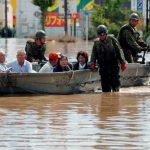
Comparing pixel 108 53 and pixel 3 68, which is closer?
pixel 3 68

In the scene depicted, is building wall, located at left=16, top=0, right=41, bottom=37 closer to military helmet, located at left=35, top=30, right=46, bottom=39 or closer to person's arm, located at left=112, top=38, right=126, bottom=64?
military helmet, located at left=35, top=30, right=46, bottom=39

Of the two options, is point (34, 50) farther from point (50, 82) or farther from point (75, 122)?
point (75, 122)

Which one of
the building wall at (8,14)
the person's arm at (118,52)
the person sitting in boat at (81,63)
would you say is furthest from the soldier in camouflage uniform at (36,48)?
the building wall at (8,14)

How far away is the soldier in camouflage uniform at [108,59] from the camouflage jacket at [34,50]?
6.67ft

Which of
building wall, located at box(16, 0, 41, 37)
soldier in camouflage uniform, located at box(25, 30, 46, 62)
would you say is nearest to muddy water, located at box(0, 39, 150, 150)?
soldier in camouflage uniform, located at box(25, 30, 46, 62)

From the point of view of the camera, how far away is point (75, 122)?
13555 millimetres

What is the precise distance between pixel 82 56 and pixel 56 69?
764mm

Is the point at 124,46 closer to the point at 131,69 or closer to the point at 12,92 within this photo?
the point at 131,69

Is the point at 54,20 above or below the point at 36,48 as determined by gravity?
above

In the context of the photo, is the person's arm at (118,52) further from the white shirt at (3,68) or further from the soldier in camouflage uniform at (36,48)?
the white shirt at (3,68)

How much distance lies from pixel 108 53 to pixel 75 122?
6196 mm

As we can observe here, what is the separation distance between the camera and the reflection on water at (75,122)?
445 inches

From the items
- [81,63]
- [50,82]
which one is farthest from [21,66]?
[81,63]

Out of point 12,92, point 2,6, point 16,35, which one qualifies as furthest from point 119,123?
point 2,6
